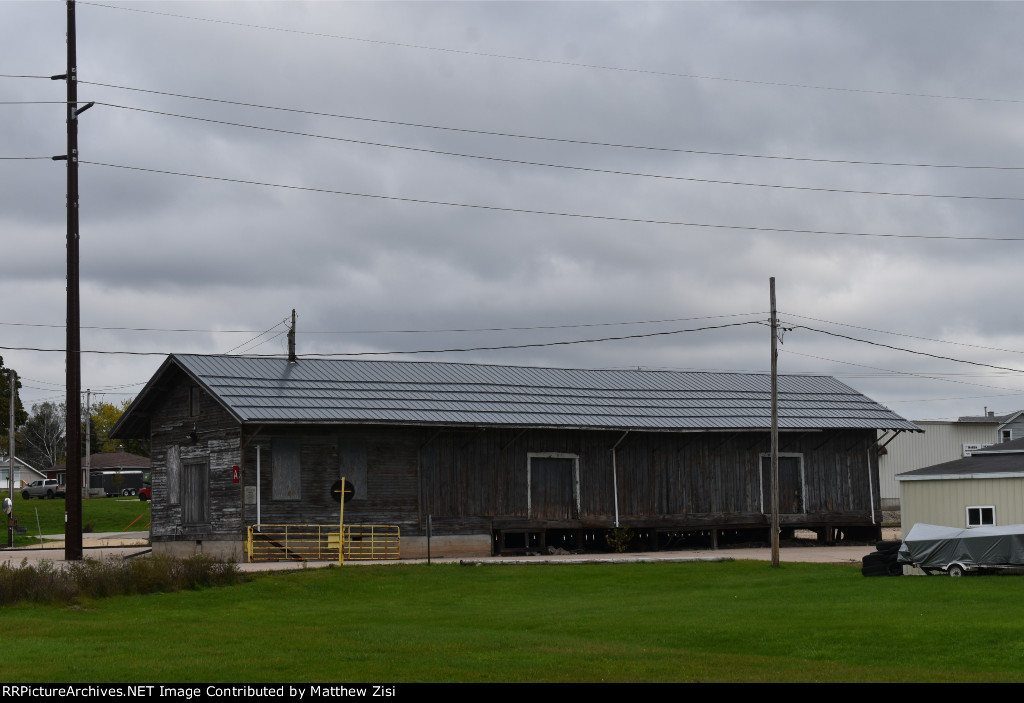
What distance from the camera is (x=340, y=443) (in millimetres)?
41219

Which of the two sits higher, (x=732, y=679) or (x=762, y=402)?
(x=762, y=402)

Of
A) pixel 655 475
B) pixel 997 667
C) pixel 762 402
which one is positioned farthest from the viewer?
pixel 762 402

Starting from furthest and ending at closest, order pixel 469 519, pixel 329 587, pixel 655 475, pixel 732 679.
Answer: pixel 655 475 → pixel 469 519 → pixel 329 587 → pixel 732 679

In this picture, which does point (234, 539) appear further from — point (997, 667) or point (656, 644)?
point (997, 667)

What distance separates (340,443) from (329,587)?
10245mm

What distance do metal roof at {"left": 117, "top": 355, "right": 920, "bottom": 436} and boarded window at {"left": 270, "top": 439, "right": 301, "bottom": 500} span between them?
1.24m

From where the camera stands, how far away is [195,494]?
42.4 m

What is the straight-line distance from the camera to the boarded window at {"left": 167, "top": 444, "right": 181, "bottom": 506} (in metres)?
43.7

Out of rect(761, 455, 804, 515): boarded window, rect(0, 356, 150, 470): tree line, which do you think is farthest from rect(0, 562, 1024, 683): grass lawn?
rect(0, 356, 150, 470): tree line

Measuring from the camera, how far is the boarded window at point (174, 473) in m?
43.7

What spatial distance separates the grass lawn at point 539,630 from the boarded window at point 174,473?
11.4 meters

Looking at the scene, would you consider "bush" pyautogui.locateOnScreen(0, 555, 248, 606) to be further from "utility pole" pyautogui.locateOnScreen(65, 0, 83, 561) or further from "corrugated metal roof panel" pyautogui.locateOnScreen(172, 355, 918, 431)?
"corrugated metal roof panel" pyautogui.locateOnScreen(172, 355, 918, 431)

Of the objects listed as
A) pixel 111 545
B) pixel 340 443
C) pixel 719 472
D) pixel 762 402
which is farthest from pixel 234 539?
pixel 762 402

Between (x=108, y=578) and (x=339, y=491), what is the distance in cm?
1213
